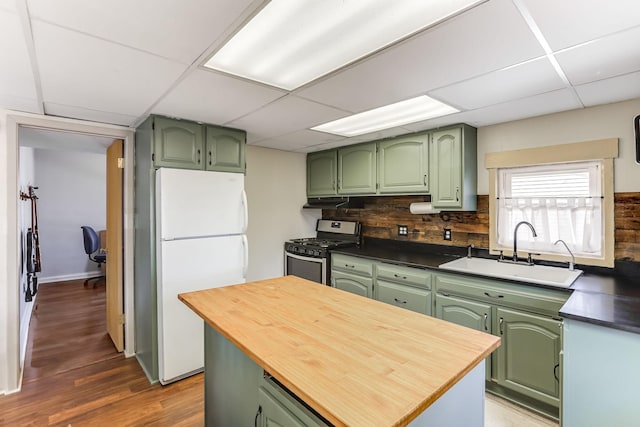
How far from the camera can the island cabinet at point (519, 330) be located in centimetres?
204

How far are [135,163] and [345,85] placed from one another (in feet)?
7.09

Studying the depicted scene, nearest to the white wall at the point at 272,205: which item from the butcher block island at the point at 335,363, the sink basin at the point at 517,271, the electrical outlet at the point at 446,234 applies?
the electrical outlet at the point at 446,234

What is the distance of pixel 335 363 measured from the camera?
102 cm

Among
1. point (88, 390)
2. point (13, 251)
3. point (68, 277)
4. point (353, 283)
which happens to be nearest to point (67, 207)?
point (68, 277)

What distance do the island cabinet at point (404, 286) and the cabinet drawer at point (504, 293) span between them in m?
0.13

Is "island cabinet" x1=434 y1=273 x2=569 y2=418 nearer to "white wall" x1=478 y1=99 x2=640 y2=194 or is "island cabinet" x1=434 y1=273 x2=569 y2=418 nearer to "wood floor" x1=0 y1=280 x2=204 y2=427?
"white wall" x1=478 y1=99 x2=640 y2=194

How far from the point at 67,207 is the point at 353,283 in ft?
18.8

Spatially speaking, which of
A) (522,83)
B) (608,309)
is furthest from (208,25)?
(608,309)

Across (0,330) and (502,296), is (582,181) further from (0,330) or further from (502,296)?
(0,330)

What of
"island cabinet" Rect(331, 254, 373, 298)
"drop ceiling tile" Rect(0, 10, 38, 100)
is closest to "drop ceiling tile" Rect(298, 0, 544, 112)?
"drop ceiling tile" Rect(0, 10, 38, 100)

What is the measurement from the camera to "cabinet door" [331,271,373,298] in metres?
3.15

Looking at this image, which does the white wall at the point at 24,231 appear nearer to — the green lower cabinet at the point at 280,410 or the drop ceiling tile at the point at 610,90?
the green lower cabinet at the point at 280,410

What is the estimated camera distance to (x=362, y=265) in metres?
3.20

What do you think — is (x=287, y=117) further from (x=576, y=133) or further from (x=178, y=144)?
(x=576, y=133)
